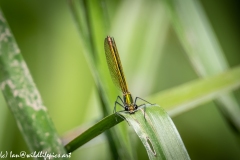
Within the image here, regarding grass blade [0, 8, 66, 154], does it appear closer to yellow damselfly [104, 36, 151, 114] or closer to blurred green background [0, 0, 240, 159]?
yellow damselfly [104, 36, 151, 114]

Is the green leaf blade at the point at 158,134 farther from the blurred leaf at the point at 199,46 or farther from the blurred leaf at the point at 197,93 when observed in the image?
the blurred leaf at the point at 199,46

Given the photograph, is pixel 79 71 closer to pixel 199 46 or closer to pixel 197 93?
pixel 199 46

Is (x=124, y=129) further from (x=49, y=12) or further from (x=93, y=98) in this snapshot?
(x=49, y=12)

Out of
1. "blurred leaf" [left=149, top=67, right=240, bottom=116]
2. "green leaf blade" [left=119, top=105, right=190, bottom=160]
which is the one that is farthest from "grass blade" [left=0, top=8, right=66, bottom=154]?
"blurred leaf" [left=149, top=67, right=240, bottom=116]

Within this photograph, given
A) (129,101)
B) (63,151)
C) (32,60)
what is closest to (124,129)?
(129,101)

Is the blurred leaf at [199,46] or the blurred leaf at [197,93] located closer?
the blurred leaf at [197,93]

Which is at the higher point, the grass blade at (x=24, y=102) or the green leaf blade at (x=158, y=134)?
the grass blade at (x=24, y=102)

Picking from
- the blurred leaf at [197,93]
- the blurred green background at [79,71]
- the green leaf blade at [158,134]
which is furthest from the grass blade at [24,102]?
the blurred green background at [79,71]

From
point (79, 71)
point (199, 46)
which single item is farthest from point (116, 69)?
point (79, 71)
